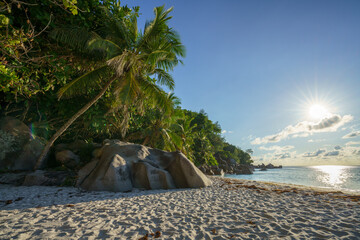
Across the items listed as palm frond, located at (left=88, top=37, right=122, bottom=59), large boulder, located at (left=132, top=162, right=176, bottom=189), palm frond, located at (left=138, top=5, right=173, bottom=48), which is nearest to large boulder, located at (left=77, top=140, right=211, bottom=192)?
large boulder, located at (left=132, top=162, right=176, bottom=189)

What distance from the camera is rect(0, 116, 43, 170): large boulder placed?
28.0ft

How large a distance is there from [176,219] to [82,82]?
727cm

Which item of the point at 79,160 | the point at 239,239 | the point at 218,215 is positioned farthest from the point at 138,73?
the point at 239,239

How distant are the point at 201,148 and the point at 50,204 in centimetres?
2027

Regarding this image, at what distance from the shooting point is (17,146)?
890cm

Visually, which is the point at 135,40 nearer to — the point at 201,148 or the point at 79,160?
the point at 79,160

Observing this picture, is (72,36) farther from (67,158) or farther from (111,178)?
(67,158)

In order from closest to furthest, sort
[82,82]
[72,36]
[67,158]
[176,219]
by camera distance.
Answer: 1. [176,219]
2. [72,36]
3. [82,82]
4. [67,158]

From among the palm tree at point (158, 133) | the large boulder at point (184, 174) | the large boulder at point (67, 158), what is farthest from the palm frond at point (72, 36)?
the palm tree at point (158, 133)

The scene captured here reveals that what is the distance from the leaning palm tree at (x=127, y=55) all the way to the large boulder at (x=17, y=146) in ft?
3.16

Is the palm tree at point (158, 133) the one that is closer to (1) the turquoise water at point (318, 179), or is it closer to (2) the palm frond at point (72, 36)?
(2) the palm frond at point (72, 36)

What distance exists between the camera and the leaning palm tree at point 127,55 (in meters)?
7.49

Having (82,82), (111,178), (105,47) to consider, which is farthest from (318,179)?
(82,82)

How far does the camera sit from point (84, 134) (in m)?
13.7
